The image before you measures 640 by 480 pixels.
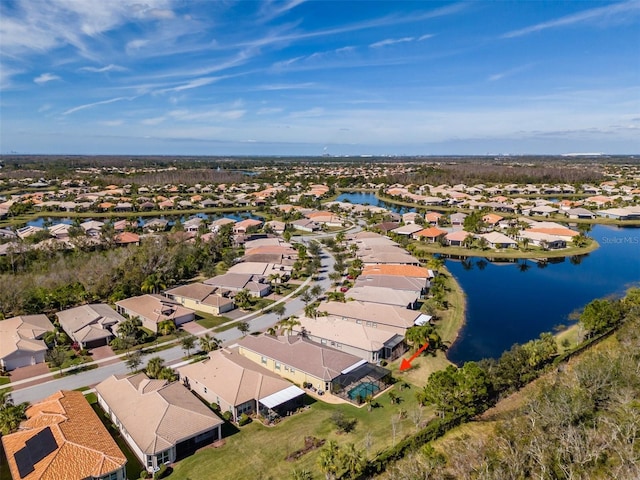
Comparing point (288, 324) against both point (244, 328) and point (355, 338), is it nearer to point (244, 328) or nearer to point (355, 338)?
point (244, 328)

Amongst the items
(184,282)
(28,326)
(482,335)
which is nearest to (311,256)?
(184,282)

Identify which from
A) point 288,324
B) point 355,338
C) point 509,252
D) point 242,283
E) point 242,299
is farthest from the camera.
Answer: point 509,252

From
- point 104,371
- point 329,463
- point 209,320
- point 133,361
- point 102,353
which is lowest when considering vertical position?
point 209,320

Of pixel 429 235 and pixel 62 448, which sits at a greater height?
pixel 62 448

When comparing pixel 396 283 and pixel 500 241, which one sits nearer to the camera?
pixel 396 283

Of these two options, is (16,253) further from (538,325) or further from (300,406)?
(538,325)

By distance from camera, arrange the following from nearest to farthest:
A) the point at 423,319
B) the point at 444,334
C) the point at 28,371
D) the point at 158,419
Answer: the point at 158,419
the point at 28,371
the point at 444,334
the point at 423,319

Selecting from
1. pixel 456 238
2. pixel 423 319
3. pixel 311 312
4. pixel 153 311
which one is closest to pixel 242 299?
pixel 153 311
